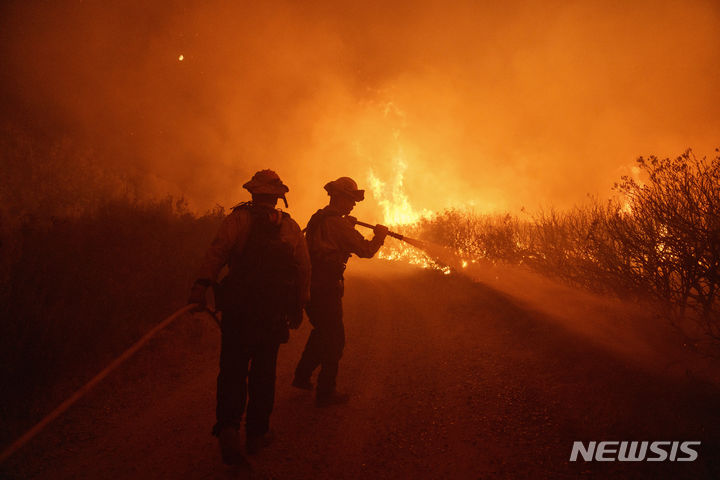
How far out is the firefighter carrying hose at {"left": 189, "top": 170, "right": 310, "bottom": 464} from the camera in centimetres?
320

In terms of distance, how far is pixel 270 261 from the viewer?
3.31 meters

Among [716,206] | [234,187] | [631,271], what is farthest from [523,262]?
[234,187]

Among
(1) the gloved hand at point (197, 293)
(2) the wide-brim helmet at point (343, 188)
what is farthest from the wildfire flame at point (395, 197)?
(1) the gloved hand at point (197, 293)

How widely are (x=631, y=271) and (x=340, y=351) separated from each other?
419cm

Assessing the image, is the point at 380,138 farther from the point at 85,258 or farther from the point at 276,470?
the point at 276,470

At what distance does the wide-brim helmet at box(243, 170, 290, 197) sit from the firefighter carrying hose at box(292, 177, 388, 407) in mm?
920

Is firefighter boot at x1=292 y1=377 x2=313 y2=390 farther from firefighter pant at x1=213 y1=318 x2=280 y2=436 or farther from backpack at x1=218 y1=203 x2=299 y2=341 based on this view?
backpack at x1=218 y1=203 x2=299 y2=341

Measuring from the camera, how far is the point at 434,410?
4.06 m

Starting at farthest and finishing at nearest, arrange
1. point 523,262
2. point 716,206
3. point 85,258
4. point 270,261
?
point 523,262, point 85,258, point 716,206, point 270,261

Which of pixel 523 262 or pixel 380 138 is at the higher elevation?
pixel 380 138

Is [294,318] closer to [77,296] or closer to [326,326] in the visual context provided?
[326,326]

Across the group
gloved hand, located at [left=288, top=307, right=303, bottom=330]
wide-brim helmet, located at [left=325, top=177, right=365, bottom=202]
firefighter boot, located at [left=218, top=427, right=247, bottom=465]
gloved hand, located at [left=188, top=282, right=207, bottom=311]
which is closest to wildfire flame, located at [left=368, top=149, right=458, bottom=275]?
wide-brim helmet, located at [left=325, top=177, right=365, bottom=202]

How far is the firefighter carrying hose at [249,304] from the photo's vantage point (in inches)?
126

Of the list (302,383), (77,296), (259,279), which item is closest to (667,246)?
(302,383)
